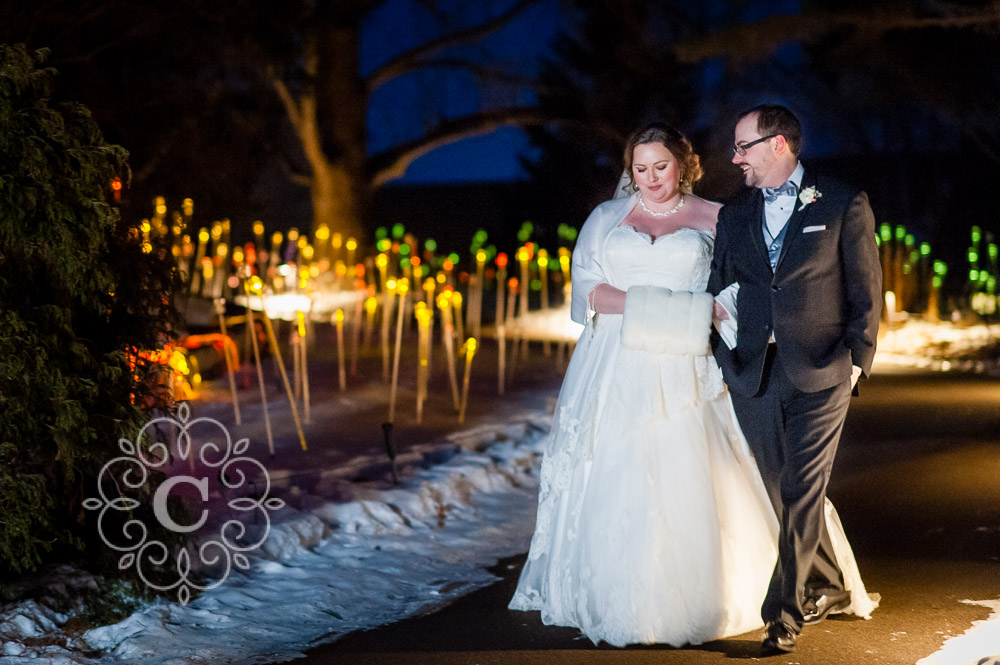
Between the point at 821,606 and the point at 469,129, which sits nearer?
the point at 821,606

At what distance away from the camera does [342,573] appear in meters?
5.89

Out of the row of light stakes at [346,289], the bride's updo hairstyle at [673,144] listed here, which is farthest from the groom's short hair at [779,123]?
the row of light stakes at [346,289]

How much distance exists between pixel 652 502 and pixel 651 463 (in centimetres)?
16

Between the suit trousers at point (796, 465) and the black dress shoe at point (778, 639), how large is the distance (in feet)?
0.09

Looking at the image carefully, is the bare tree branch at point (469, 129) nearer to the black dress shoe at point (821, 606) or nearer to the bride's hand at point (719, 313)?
the bride's hand at point (719, 313)

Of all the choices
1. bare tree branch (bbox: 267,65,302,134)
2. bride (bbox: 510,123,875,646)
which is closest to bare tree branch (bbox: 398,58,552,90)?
bare tree branch (bbox: 267,65,302,134)

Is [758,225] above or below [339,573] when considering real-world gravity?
above

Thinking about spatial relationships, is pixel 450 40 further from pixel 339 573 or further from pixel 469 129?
pixel 339 573

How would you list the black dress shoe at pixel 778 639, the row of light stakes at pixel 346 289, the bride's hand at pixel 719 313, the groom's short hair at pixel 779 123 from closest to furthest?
the black dress shoe at pixel 778 639 < the groom's short hair at pixel 779 123 < the bride's hand at pixel 719 313 < the row of light stakes at pixel 346 289

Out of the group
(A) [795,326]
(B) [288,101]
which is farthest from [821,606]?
(B) [288,101]

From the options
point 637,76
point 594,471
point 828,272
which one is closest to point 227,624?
point 594,471

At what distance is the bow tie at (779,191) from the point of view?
181 inches

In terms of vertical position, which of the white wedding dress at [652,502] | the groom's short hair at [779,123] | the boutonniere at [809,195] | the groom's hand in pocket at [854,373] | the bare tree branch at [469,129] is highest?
the bare tree branch at [469,129]

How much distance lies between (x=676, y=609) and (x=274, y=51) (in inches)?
419
